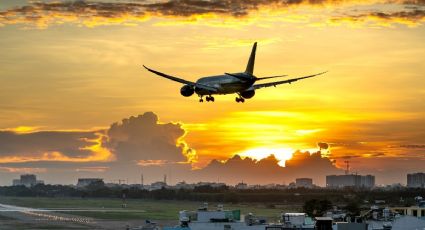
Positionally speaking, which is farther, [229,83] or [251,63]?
[251,63]

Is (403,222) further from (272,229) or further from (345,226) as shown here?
(272,229)

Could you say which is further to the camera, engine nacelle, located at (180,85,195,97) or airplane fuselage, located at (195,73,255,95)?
engine nacelle, located at (180,85,195,97)

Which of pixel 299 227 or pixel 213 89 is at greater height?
pixel 213 89

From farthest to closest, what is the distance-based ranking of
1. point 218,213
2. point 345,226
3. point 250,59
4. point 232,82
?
Answer: point 218,213 → point 250,59 → point 232,82 → point 345,226

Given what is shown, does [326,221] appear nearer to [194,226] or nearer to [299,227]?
[299,227]

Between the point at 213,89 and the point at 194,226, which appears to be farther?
the point at 194,226

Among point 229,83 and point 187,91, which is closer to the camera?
point 229,83

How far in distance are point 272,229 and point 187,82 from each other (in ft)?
74.9

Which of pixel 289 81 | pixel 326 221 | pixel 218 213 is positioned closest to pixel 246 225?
pixel 218 213

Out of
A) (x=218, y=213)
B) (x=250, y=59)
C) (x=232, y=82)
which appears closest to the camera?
(x=232, y=82)

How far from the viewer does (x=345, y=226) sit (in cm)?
11075

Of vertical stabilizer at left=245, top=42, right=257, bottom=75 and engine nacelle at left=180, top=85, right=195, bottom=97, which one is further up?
vertical stabilizer at left=245, top=42, right=257, bottom=75

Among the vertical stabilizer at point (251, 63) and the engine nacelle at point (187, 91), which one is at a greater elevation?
the vertical stabilizer at point (251, 63)

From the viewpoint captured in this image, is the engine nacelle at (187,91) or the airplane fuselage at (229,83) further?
the engine nacelle at (187,91)
